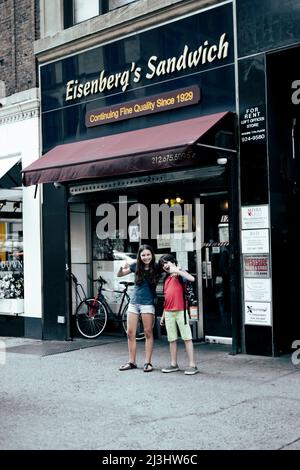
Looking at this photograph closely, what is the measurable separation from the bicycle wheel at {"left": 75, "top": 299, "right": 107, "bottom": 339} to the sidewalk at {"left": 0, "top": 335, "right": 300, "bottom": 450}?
1740 millimetres

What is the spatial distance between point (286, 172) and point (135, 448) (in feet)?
18.7

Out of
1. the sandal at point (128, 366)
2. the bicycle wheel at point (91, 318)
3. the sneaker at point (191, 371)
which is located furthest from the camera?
the bicycle wheel at point (91, 318)

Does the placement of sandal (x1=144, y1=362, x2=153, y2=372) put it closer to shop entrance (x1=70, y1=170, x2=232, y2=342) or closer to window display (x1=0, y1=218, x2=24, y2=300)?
shop entrance (x1=70, y1=170, x2=232, y2=342)

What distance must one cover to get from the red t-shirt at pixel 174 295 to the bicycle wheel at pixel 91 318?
3742mm

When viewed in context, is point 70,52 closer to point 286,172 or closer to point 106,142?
point 106,142

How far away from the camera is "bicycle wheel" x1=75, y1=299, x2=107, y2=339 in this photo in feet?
40.4

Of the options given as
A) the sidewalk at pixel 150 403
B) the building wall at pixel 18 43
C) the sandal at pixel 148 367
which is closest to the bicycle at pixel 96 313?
the sidewalk at pixel 150 403

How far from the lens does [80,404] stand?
7.07 m

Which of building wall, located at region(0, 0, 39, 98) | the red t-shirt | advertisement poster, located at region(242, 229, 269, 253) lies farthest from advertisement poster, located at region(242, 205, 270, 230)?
building wall, located at region(0, 0, 39, 98)

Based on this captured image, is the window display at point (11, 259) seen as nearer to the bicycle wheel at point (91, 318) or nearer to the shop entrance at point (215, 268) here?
the bicycle wheel at point (91, 318)

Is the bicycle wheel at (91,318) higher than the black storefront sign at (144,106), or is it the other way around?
the black storefront sign at (144,106)

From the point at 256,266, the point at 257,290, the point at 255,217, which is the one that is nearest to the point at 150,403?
the point at 257,290

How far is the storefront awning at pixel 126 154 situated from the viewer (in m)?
9.38

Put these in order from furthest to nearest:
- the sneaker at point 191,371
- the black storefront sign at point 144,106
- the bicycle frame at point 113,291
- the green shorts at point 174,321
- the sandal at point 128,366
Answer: the bicycle frame at point 113,291
the black storefront sign at point 144,106
the sandal at point 128,366
the green shorts at point 174,321
the sneaker at point 191,371
